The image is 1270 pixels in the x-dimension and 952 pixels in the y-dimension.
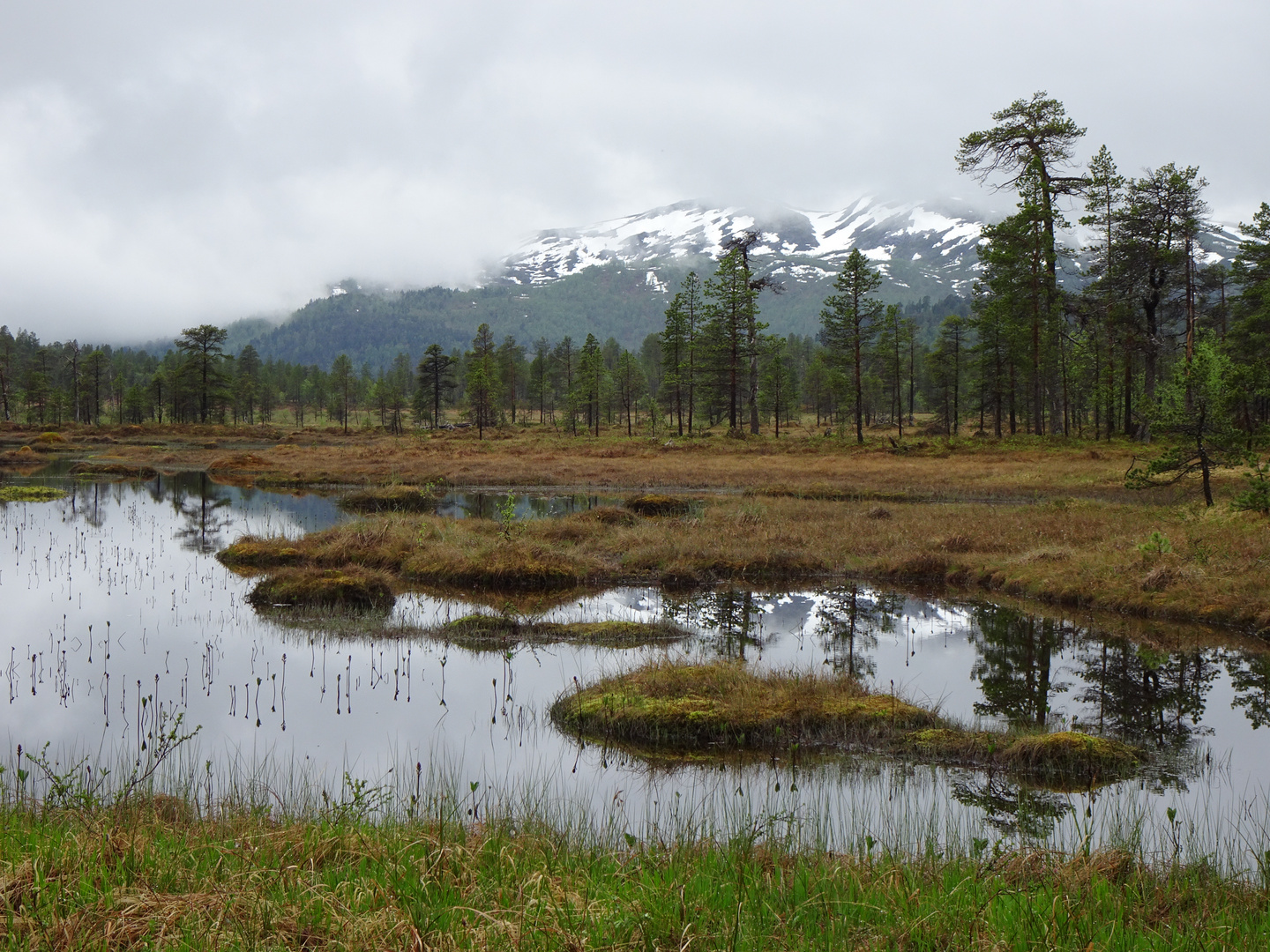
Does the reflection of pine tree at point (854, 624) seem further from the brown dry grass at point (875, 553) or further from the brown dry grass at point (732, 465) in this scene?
the brown dry grass at point (732, 465)

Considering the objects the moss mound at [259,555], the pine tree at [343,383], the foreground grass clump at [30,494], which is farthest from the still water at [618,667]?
the pine tree at [343,383]

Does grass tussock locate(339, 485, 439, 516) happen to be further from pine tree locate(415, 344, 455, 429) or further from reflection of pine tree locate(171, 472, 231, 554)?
pine tree locate(415, 344, 455, 429)

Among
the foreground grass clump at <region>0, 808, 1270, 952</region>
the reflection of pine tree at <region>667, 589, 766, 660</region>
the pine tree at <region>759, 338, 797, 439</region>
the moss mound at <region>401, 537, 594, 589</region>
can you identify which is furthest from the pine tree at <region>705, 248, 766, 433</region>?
the foreground grass clump at <region>0, 808, 1270, 952</region>

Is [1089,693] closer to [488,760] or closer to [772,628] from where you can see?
[772,628]

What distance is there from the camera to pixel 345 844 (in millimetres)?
5648

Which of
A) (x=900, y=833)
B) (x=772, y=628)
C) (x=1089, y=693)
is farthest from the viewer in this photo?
(x=772, y=628)

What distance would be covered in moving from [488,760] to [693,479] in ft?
108

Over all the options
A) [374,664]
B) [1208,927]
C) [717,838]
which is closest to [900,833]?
[717,838]

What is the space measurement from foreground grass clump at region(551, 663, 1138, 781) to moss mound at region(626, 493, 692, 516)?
17.8 meters

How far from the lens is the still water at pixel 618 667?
7.70 metres

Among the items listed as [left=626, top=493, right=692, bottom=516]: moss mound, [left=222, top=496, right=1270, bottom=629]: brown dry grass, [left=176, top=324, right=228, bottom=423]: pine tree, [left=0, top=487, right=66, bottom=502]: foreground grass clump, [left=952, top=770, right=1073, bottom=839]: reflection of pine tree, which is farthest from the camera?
[left=176, top=324, right=228, bottom=423]: pine tree

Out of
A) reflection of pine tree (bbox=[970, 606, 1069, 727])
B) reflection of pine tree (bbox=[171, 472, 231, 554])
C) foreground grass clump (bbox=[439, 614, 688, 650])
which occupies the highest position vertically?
reflection of pine tree (bbox=[171, 472, 231, 554])

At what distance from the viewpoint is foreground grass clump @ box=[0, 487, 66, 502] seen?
34844mm

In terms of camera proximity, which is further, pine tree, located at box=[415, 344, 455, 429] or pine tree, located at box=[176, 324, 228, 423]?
pine tree, located at box=[176, 324, 228, 423]
